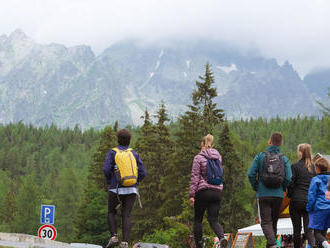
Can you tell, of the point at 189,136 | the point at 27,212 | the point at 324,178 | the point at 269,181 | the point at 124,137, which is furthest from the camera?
the point at 27,212

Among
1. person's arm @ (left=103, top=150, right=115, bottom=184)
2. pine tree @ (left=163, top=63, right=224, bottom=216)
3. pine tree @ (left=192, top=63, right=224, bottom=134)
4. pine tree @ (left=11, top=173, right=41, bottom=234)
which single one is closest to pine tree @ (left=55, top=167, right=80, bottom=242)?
pine tree @ (left=11, top=173, right=41, bottom=234)

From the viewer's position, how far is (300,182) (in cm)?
941

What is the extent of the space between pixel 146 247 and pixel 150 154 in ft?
131

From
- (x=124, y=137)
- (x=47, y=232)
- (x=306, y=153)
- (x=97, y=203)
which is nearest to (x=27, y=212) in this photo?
(x=97, y=203)

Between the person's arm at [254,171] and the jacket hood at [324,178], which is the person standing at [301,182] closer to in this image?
the person's arm at [254,171]

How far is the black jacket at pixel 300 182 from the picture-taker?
9.38 metres

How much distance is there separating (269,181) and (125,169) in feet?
7.64

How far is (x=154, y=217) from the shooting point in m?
44.8

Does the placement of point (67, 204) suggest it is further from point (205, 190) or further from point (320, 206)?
point (320, 206)

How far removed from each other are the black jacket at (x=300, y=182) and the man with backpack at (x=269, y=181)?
37cm

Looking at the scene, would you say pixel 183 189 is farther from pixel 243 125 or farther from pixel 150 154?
pixel 243 125

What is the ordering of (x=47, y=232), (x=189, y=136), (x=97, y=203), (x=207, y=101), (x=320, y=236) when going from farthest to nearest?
(x=97, y=203) < (x=207, y=101) < (x=189, y=136) < (x=47, y=232) < (x=320, y=236)

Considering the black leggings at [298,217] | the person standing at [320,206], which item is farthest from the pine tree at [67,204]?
the person standing at [320,206]

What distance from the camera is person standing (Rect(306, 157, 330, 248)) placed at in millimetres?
8102
